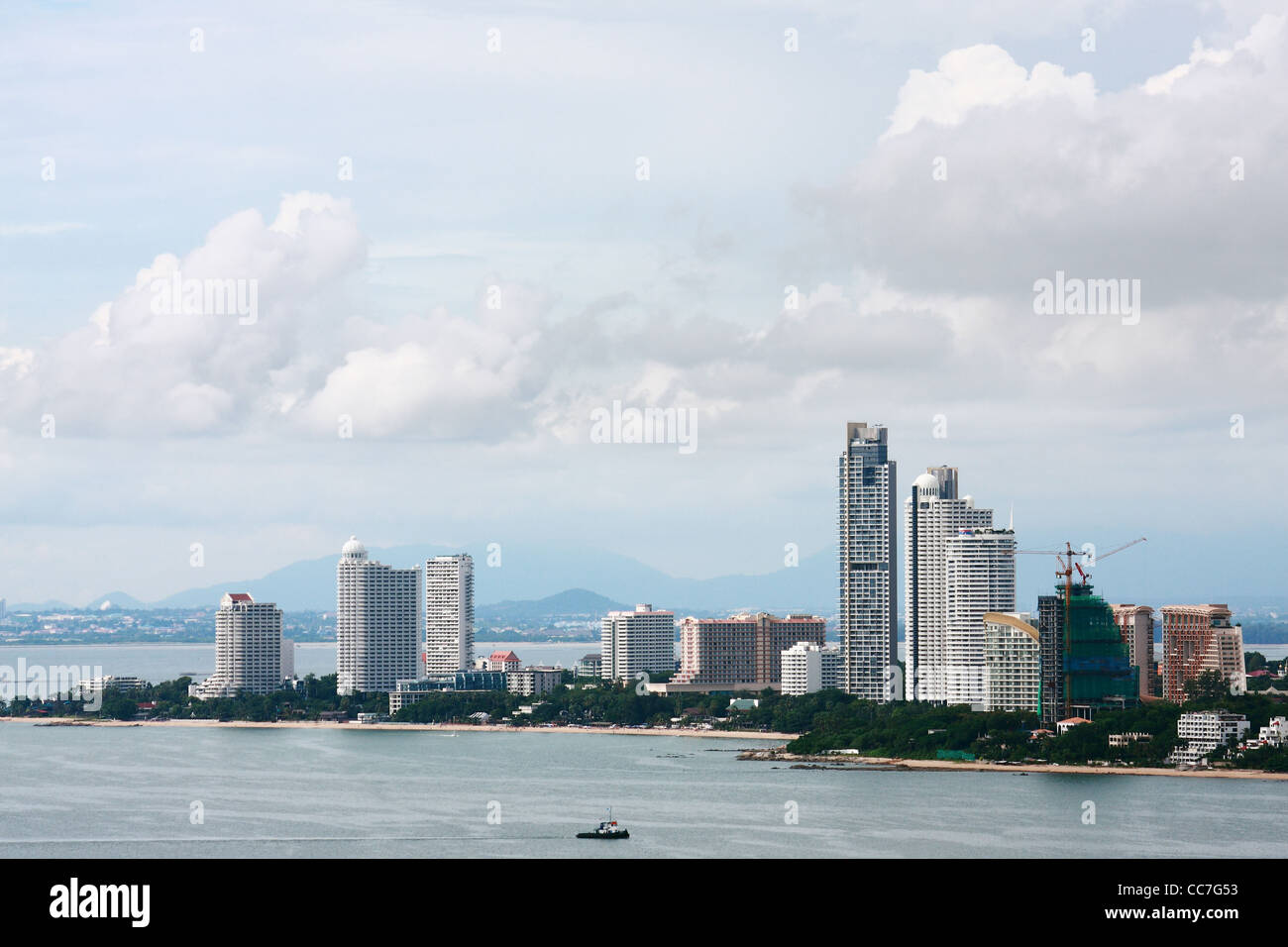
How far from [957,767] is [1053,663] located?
6.78 metres

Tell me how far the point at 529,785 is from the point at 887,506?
3057cm

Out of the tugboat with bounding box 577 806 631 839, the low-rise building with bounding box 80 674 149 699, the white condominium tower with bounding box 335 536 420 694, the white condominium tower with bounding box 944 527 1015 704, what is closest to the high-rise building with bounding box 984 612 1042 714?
the white condominium tower with bounding box 944 527 1015 704

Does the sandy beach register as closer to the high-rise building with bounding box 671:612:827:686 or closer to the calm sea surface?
the calm sea surface

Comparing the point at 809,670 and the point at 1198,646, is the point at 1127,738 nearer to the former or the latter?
the point at 1198,646

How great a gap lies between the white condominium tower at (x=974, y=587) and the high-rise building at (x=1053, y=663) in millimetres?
7051

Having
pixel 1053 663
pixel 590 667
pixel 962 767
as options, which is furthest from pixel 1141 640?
pixel 590 667

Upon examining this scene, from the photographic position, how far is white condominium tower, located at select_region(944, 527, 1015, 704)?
59438 mm

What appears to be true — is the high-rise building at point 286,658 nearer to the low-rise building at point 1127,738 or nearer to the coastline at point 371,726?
the coastline at point 371,726

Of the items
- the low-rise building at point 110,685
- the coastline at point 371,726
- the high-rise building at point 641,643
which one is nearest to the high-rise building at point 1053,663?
the coastline at point 371,726

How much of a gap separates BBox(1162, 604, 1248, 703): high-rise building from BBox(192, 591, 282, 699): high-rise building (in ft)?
120

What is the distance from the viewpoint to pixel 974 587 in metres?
60.3
